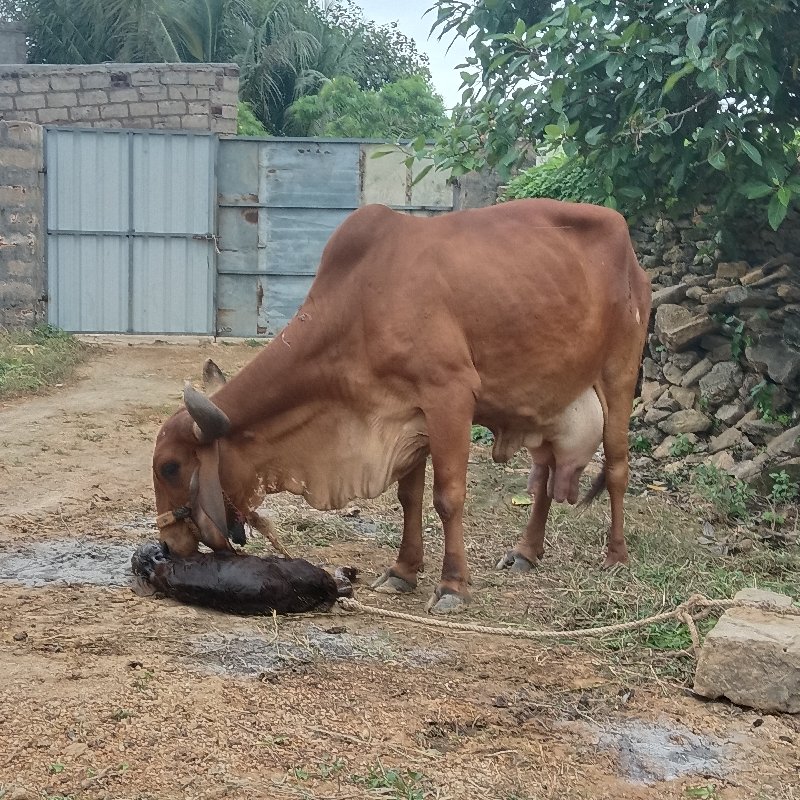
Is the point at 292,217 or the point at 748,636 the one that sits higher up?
the point at 292,217

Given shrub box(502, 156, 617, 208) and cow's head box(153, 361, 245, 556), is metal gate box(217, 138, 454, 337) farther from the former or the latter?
cow's head box(153, 361, 245, 556)

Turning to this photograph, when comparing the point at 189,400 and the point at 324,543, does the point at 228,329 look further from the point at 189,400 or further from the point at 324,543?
the point at 189,400

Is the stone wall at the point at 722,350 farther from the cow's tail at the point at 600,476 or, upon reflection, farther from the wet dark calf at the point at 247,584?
the wet dark calf at the point at 247,584

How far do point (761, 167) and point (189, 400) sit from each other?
11.6 feet

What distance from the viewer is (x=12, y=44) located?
15.5m

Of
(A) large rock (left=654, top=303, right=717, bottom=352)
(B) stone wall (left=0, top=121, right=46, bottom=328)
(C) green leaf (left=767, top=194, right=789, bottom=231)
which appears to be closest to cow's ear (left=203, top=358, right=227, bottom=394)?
(C) green leaf (left=767, top=194, right=789, bottom=231)

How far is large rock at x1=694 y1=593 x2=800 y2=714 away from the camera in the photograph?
11.1ft

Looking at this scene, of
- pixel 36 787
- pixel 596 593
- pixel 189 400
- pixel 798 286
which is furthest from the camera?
pixel 798 286

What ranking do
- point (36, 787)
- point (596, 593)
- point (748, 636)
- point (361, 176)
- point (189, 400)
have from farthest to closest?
1. point (361, 176)
2. point (596, 593)
3. point (189, 400)
4. point (748, 636)
5. point (36, 787)

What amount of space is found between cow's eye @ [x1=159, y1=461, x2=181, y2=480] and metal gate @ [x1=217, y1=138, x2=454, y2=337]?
327 inches

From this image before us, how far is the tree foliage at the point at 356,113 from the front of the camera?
2044 centimetres

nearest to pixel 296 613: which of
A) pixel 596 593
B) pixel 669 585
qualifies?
pixel 596 593

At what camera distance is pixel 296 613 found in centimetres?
427

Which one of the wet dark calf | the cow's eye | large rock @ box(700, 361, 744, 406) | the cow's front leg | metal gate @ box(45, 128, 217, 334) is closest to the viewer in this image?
the wet dark calf
